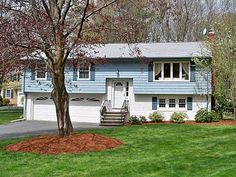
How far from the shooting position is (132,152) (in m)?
12.5

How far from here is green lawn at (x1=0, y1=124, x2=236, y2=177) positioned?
9508 millimetres

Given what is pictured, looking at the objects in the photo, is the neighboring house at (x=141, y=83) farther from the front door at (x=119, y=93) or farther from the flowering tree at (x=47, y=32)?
the flowering tree at (x=47, y=32)

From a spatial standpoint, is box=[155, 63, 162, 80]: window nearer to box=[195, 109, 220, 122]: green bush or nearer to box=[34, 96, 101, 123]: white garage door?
box=[195, 109, 220, 122]: green bush

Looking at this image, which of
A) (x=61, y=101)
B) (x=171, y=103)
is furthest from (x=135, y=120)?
(x=61, y=101)

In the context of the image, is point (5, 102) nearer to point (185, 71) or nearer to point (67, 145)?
point (185, 71)

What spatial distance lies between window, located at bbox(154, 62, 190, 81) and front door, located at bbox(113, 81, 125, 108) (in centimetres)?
237

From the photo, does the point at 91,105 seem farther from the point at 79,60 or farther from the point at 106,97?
the point at 79,60

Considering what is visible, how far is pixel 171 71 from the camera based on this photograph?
25.5 metres

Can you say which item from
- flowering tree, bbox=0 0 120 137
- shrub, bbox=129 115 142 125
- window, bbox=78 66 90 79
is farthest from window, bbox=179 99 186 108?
flowering tree, bbox=0 0 120 137

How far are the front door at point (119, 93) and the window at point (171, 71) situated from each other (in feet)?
7.76

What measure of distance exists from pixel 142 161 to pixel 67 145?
10.8ft

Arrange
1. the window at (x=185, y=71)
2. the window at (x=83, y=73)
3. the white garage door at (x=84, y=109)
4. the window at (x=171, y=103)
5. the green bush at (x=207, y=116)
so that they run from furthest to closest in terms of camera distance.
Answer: the white garage door at (x=84, y=109) < the window at (x=83, y=73) < the window at (x=171, y=103) < the window at (x=185, y=71) < the green bush at (x=207, y=116)

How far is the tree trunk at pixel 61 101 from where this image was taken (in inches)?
557

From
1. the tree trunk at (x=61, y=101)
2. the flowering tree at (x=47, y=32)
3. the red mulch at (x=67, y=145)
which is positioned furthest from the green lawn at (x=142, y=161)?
the flowering tree at (x=47, y=32)
